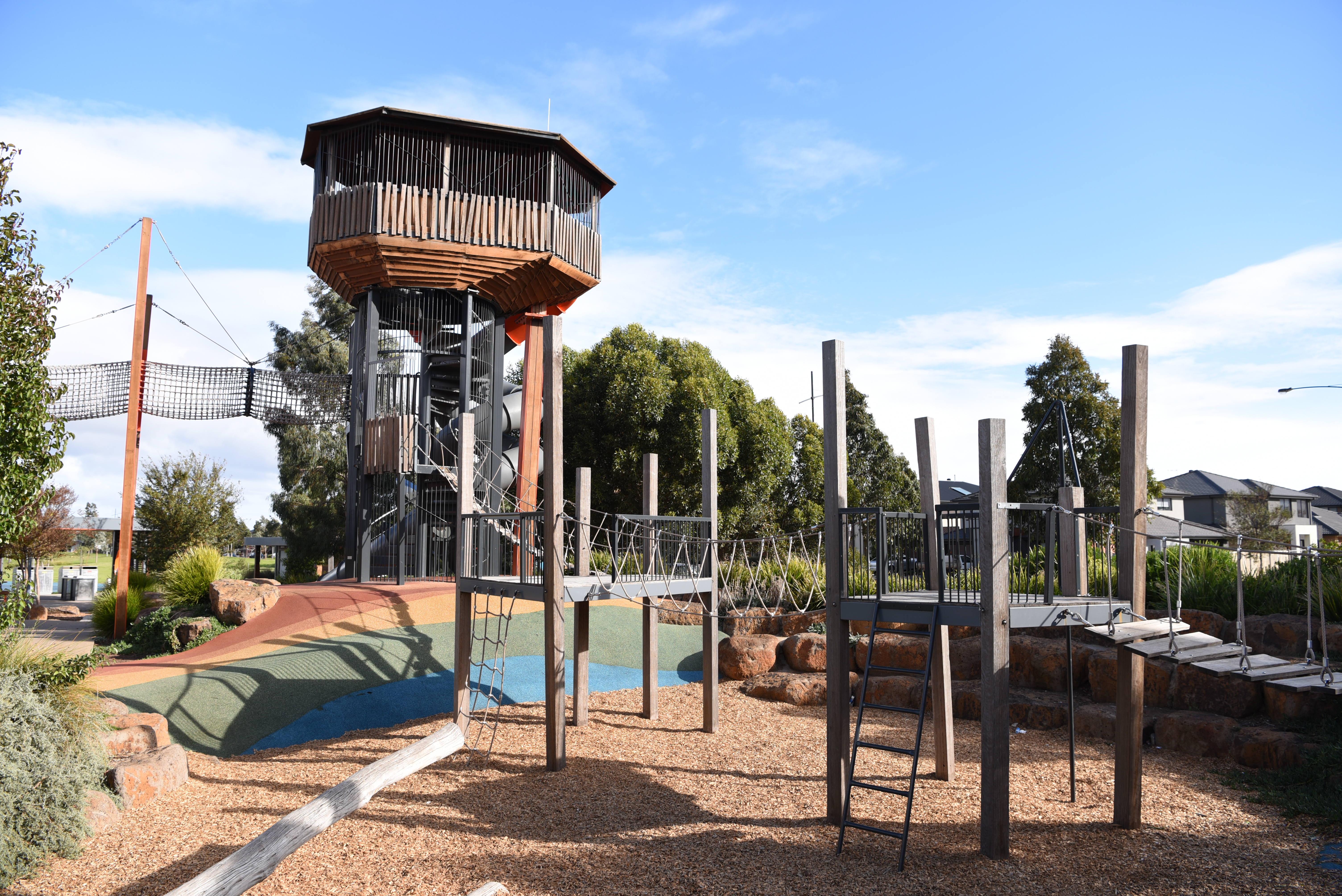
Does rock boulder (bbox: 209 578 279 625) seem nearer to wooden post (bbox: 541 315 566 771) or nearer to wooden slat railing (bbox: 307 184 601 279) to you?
wooden slat railing (bbox: 307 184 601 279)

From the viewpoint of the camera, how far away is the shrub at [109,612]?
14938 mm

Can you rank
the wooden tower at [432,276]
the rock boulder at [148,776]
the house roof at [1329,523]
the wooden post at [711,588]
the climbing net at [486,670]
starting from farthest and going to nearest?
the house roof at [1329,523]
the wooden tower at [432,276]
the wooden post at [711,588]
the climbing net at [486,670]
the rock boulder at [148,776]

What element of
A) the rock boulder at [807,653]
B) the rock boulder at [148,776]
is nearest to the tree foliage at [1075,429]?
the rock boulder at [807,653]

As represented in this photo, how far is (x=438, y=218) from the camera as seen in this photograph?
51.8ft

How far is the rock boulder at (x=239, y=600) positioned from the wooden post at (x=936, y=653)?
1052 cm

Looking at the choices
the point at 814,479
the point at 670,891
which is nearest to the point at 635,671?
the point at 670,891

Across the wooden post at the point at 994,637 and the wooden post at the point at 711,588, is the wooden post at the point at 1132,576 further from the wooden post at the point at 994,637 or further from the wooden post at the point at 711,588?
the wooden post at the point at 711,588

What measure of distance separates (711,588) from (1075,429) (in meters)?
17.6

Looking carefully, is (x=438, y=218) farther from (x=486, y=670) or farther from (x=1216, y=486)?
(x=1216, y=486)

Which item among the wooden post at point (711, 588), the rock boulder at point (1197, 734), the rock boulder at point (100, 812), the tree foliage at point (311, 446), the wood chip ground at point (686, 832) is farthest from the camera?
the tree foliage at point (311, 446)

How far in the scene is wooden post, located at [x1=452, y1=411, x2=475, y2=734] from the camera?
9.59 meters

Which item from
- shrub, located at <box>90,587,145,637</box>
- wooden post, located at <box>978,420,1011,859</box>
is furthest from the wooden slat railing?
wooden post, located at <box>978,420,1011,859</box>

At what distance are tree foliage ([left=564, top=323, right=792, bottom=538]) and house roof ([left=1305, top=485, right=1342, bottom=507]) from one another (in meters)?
50.0

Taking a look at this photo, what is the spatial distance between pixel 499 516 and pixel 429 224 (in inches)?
364
